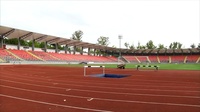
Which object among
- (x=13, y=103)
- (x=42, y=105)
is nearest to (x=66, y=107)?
(x=42, y=105)

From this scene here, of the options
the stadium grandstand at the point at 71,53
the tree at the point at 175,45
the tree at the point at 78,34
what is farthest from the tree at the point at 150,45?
the tree at the point at 78,34

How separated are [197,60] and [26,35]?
5954cm

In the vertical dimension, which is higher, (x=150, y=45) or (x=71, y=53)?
(x=150, y=45)

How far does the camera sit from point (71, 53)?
2830 inches

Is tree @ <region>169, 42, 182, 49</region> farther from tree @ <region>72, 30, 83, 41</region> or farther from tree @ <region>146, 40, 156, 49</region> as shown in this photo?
tree @ <region>72, 30, 83, 41</region>

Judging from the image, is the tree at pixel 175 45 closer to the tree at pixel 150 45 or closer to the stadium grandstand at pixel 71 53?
the tree at pixel 150 45

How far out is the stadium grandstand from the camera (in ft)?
149

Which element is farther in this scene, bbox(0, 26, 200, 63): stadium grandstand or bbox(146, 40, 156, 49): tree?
bbox(146, 40, 156, 49): tree

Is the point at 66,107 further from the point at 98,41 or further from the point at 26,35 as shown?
the point at 98,41

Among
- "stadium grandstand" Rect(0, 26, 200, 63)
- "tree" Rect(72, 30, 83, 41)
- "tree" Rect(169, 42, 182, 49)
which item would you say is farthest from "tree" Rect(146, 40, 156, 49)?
"tree" Rect(72, 30, 83, 41)

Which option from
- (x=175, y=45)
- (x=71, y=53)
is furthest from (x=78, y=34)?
(x=175, y=45)

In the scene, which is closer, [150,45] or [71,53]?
[71,53]

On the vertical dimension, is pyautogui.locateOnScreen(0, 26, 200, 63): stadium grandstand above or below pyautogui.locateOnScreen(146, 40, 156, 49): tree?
below

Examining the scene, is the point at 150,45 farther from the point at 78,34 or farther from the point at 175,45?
the point at 78,34
